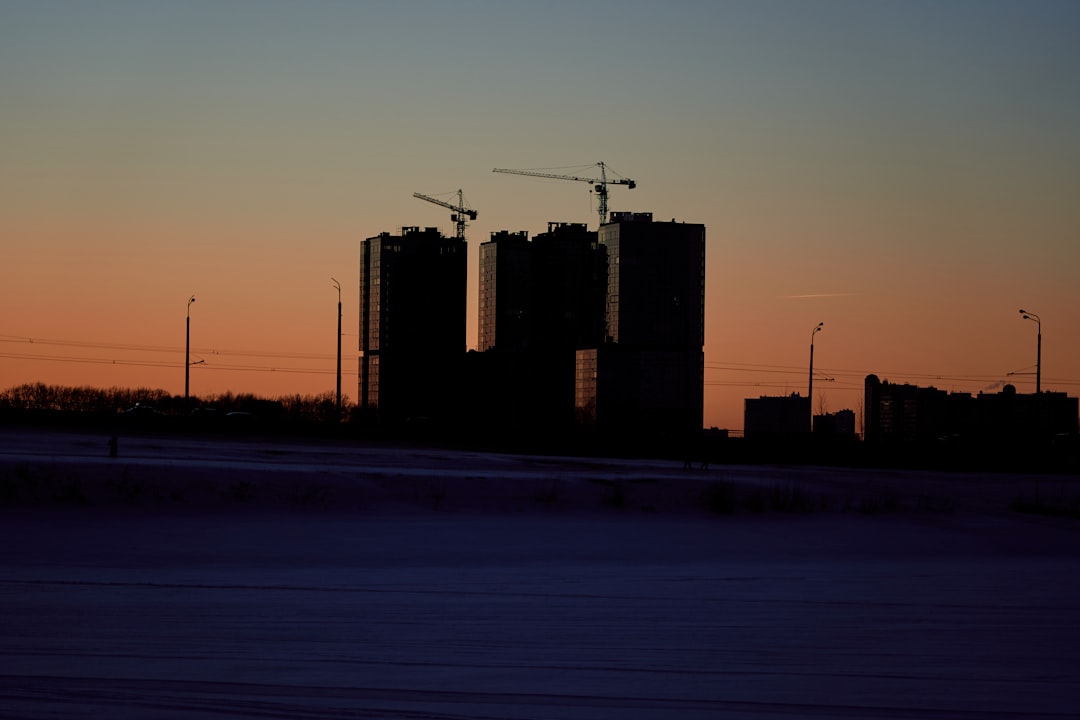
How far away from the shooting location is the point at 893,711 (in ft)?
34.8

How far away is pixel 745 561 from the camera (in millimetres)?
26125

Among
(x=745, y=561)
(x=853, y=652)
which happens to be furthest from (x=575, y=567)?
(x=853, y=652)

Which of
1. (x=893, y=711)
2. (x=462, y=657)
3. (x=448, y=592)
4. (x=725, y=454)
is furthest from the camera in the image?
(x=725, y=454)

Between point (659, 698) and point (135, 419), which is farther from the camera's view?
point (135, 419)

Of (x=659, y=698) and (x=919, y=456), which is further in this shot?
(x=919, y=456)

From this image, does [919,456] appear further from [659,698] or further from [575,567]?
[659,698]

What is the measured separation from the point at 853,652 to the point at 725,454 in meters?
63.8

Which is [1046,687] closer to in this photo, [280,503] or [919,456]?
[280,503]

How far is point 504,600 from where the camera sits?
59.1ft

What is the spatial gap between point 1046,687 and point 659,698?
3.46m

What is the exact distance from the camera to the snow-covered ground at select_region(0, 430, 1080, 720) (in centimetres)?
1116

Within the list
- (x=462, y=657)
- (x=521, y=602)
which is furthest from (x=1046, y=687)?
(x=521, y=602)

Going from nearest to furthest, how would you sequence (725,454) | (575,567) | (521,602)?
(521,602) < (575,567) < (725,454)

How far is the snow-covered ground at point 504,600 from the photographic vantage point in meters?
11.2
